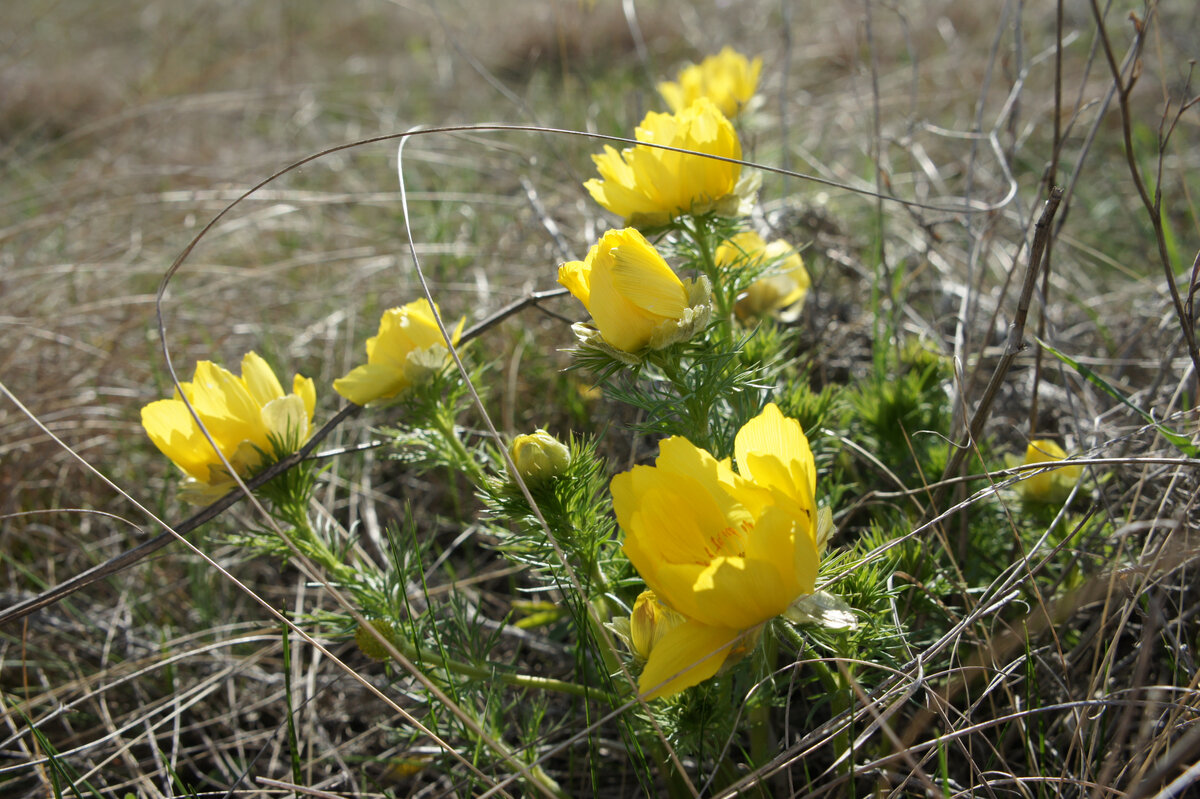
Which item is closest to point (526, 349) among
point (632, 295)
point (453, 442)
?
point (453, 442)

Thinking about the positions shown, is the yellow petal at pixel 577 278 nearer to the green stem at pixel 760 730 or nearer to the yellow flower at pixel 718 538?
the yellow flower at pixel 718 538

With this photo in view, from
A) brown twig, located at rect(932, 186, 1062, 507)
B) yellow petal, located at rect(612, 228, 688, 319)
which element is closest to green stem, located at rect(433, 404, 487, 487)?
yellow petal, located at rect(612, 228, 688, 319)

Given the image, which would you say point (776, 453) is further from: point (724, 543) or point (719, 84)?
point (719, 84)

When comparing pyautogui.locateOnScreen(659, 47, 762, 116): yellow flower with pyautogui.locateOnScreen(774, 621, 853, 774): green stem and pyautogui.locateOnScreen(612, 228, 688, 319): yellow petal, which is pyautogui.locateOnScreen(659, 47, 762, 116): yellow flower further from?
pyautogui.locateOnScreen(774, 621, 853, 774): green stem

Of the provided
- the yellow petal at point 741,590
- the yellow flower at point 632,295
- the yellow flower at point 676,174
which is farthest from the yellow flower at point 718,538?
the yellow flower at point 676,174

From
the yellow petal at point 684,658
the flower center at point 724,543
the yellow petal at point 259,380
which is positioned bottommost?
the yellow petal at point 684,658

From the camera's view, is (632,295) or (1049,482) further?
(1049,482)
